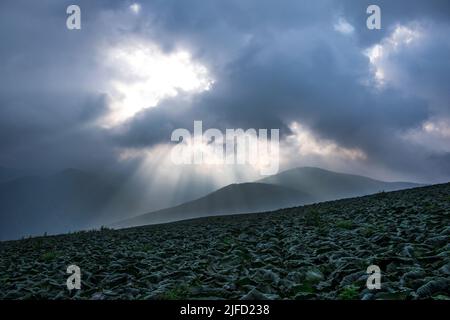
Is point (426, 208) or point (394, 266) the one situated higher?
point (426, 208)

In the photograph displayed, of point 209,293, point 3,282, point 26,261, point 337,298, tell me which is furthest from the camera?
point 26,261

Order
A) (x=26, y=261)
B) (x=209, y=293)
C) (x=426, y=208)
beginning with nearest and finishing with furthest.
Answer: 1. (x=209, y=293)
2. (x=26, y=261)
3. (x=426, y=208)

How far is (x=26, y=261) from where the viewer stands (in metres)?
18.2

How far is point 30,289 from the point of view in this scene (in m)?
11.0

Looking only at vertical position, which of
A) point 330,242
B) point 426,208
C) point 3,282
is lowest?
point 3,282

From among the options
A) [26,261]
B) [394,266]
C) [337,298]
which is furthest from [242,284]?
[26,261]

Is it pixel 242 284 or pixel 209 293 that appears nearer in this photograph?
pixel 209 293

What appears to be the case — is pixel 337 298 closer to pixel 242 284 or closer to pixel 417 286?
pixel 417 286

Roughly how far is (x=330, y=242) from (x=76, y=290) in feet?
25.0
